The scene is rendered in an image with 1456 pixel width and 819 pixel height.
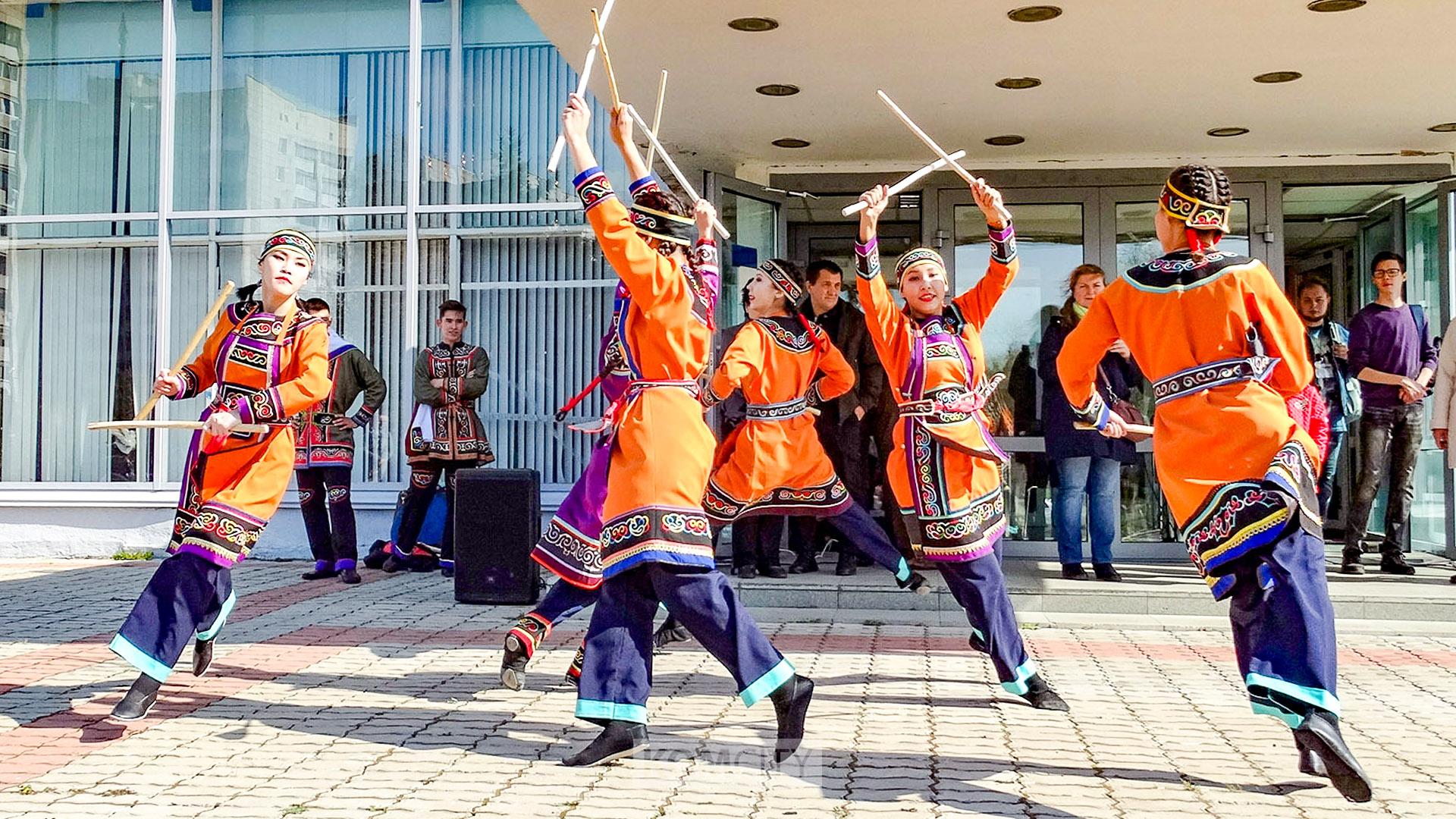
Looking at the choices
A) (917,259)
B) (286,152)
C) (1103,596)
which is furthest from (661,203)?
(286,152)

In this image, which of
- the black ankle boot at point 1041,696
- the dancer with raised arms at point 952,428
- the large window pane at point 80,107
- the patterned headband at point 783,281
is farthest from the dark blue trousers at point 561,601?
the large window pane at point 80,107

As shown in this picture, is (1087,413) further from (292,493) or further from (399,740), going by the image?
(292,493)

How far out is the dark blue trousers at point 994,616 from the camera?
5.23 metres

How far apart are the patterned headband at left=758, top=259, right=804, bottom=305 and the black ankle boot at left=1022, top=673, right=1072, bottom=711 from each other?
284cm

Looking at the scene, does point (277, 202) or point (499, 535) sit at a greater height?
point (277, 202)

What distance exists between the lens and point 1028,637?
7.28 metres

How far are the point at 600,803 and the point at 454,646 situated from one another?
3078mm

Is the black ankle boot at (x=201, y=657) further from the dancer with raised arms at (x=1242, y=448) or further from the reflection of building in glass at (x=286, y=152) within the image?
the reflection of building in glass at (x=286, y=152)

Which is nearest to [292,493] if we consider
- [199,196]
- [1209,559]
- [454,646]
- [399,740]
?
[199,196]

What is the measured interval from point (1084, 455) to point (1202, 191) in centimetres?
425

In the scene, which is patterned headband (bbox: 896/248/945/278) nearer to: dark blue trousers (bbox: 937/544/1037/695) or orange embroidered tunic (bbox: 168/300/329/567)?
dark blue trousers (bbox: 937/544/1037/695)

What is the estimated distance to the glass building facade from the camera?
39.1ft

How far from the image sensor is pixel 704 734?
16.1ft

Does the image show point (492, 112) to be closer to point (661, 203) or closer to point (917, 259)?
point (917, 259)
